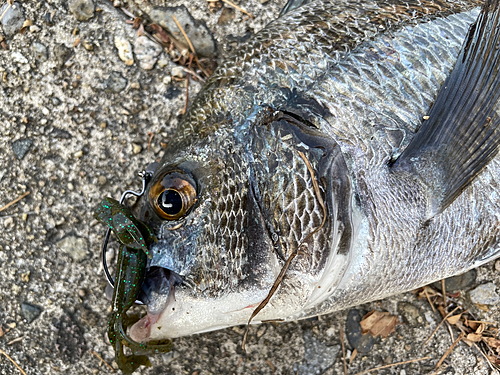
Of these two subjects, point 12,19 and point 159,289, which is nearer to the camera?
point 159,289

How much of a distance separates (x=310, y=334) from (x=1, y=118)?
2.26 metres

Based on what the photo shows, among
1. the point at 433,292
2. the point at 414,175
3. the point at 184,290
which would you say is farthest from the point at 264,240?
the point at 433,292

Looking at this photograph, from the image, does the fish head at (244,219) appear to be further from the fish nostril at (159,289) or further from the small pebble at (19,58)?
the small pebble at (19,58)

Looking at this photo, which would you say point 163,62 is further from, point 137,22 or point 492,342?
point 492,342

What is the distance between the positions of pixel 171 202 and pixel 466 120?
118cm

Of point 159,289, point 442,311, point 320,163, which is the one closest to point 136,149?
point 159,289

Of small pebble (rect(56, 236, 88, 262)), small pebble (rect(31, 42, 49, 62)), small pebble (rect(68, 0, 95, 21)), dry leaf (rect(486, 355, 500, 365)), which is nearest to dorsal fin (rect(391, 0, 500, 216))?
dry leaf (rect(486, 355, 500, 365))

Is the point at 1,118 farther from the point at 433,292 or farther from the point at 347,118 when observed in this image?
the point at 433,292

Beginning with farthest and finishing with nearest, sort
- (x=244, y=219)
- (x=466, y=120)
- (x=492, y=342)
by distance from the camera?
(x=492, y=342) → (x=466, y=120) → (x=244, y=219)

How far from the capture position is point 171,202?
1409mm

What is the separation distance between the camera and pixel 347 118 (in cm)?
149

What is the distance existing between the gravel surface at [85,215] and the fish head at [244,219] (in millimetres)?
919

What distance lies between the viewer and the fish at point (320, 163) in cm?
139

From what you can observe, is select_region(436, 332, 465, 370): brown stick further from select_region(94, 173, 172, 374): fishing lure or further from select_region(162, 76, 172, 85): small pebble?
select_region(162, 76, 172, 85): small pebble
